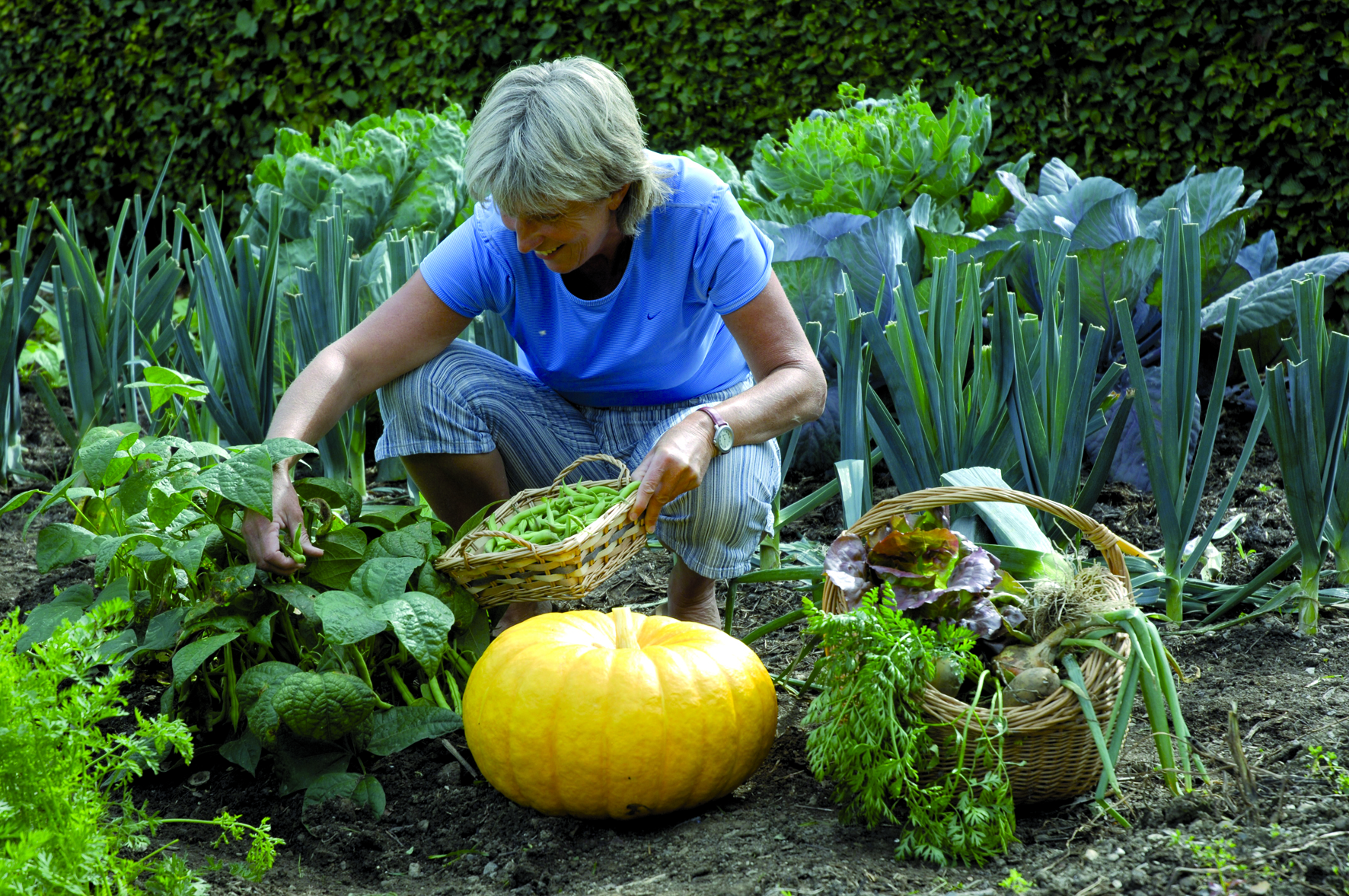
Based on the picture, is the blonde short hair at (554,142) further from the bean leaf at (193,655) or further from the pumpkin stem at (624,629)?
the bean leaf at (193,655)

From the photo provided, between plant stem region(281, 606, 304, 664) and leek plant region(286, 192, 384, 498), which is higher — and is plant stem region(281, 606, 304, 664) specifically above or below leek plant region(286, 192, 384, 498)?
below

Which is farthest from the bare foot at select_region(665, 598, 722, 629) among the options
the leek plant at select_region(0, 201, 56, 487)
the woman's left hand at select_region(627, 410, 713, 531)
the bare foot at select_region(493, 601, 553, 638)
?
the leek plant at select_region(0, 201, 56, 487)

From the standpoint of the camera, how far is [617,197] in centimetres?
183

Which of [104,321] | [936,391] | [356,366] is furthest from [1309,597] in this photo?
[104,321]

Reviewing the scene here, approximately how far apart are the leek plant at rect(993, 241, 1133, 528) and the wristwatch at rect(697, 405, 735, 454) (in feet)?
1.70

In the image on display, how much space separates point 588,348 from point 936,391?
647 mm

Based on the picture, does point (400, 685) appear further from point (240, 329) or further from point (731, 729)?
point (240, 329)

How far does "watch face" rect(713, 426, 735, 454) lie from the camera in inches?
70.2

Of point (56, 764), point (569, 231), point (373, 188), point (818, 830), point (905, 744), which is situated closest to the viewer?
point (56, 764)

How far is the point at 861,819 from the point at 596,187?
1.03 metres

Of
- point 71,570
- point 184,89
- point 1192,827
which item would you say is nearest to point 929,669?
point 1192,827

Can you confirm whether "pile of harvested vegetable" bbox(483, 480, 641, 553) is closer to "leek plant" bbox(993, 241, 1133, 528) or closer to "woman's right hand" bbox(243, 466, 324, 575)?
"woman's right hand" bbox(243, 466, 324, 575)

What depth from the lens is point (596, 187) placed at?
5.69 ft

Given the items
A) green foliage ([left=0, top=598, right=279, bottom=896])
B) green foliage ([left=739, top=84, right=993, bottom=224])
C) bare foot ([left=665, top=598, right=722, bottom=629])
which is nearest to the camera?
green foliage ([left=0, top=598, right=279, bottom=896])
